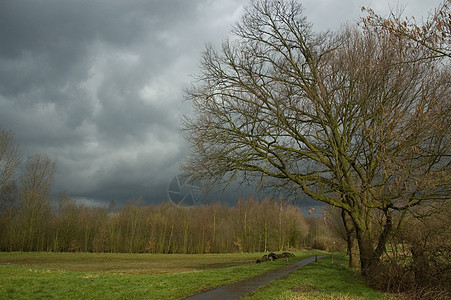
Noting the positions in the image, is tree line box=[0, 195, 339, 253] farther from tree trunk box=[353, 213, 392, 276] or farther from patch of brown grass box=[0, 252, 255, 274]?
tree trunk box=[353, 213, 392, 276]

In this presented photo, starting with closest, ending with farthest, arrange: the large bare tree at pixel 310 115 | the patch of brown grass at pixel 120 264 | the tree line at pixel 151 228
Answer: the large bare tree at pixel 310 115, the patch of brown grass at pixel 120 264, the tree line at pixel 151 228

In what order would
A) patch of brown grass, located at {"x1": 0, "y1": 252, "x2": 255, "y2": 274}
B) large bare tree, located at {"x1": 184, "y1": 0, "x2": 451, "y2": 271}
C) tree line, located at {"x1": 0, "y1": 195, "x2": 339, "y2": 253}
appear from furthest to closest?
tree line, located at {"x1": 0, "y1": 195, "x2": 339, "y2": 253} → patch of brown grass, located at {"x1": 0, "y1": 252, "x2": 255, "y2": 274} → large bare tree, located at {"x1": 184, "y1": 0, "x2": 451, "y2": 271}

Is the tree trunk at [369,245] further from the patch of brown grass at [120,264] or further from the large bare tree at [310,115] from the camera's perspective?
the patch of brown grass at [120,264]

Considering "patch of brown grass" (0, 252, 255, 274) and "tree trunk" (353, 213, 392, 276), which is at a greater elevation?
"tree trunk" (353, 213, 392, 276)

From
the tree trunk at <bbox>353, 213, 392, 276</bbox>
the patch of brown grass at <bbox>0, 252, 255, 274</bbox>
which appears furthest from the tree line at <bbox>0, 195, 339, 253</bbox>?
the tree trunk at <bbox>353, 213, 392, 276</bbox>

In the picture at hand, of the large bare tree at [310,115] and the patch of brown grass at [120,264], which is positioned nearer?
the large bare tree at [310,115]

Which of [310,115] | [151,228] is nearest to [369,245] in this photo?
[310,115]

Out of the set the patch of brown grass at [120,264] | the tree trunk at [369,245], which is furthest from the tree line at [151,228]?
the tree trunk at [369,245]

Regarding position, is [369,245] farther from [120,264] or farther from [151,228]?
[151,228]

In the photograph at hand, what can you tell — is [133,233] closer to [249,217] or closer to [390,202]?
[249,217]

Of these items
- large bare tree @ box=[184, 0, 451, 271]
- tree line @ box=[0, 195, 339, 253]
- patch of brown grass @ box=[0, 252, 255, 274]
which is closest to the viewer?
large bare tree @ box=[184, 0, 451, 271]

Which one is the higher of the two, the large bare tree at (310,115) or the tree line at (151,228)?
the large bare tree at (310,115)

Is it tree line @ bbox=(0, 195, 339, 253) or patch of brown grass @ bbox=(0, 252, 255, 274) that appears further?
tree line @ bbox=(0, 195, 339, 253)

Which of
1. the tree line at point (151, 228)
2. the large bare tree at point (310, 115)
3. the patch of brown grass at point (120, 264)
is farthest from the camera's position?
the tree line at point (151, 228)
